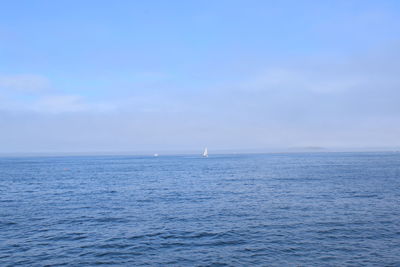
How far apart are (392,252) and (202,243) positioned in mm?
15105

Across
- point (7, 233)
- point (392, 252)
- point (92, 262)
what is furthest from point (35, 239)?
point (392, 252)

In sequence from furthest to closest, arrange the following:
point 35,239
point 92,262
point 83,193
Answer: point 83,193 → point 35,239 → point 92,262

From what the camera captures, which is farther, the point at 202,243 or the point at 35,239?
the point at 35,239

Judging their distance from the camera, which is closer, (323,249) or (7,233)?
(323,249)

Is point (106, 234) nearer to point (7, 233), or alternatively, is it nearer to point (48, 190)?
point (7, 233)

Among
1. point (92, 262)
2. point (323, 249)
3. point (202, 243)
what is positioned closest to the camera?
point (92, 262)

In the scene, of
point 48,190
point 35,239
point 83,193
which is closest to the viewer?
point 35,239

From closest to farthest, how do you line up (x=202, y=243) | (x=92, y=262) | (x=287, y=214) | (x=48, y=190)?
(x=92, y=262) → (x=202, y=243) → (x=287, y=214) → (x=48, y=190)

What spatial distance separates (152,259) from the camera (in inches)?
1055

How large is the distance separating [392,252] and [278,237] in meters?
9.14

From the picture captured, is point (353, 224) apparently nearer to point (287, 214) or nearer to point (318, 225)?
point (318, 225)

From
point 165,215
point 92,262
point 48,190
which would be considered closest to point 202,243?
point 92,262

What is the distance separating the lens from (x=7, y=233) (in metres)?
34.9

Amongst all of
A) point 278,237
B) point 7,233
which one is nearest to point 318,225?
point 278,237
